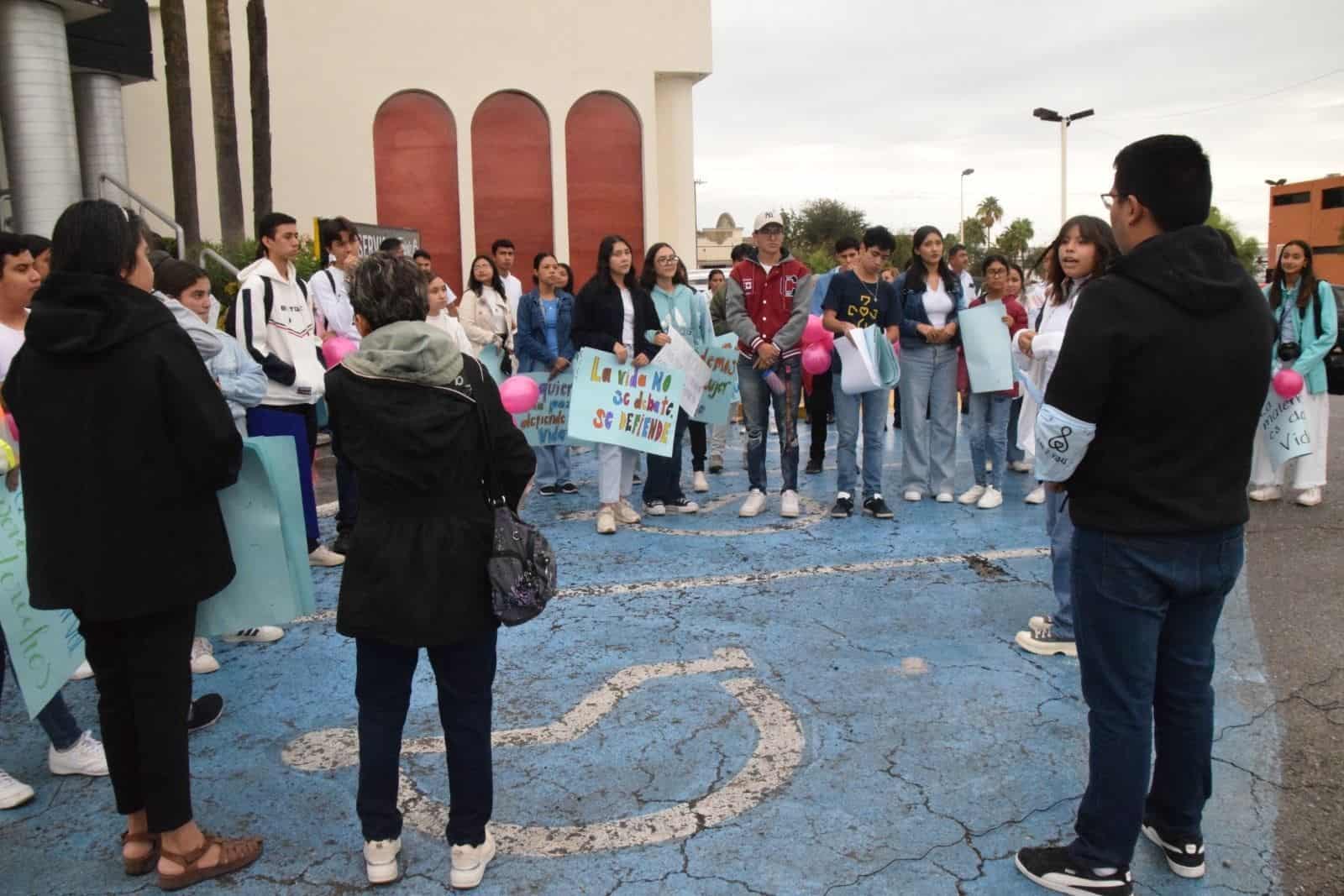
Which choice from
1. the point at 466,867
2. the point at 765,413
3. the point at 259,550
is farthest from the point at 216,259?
the point at 466,867

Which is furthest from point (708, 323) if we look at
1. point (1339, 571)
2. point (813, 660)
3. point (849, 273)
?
point (1339, 571)

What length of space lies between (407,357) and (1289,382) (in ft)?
21.0

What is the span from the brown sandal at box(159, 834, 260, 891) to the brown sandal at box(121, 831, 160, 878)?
0.10m

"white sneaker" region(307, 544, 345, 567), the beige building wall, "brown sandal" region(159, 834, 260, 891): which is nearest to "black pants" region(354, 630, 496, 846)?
"brown sandal" region(159, 834, 260, 891)

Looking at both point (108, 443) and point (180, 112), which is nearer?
point (108, 443)

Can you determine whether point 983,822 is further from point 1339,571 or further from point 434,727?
point 1339,571

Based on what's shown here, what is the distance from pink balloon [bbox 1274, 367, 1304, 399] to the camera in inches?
278

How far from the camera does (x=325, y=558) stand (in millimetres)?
6340

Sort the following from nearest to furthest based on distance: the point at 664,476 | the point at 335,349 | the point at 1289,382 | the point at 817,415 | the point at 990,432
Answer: the point at 335,349
the point at 1289,382
the point at 664,476
the point at 990,432
the point at 817,415

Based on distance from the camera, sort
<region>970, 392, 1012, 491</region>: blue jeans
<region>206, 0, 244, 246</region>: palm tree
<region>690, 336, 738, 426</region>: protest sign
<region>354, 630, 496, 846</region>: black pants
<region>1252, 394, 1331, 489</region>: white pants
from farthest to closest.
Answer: <region>206, 0, 244, 246</region>: palm tree → <region>690, 336, 738, 426</region>: protest sign → <region>970, 392, 1012, 491</region>: blue jeans → <region>1252, 394, 1331, 489</region>: white pants → <region>354, 630, 496, 846</region>: black pants

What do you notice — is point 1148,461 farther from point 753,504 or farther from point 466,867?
point 753,504

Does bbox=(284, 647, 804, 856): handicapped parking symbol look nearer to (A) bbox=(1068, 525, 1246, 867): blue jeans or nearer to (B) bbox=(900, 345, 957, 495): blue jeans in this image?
(A) bbox=(1068, 525, 1246, 867): blue jeans

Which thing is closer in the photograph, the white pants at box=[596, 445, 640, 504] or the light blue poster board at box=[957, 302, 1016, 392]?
the white pants at box=[596, 445, 640, 504]

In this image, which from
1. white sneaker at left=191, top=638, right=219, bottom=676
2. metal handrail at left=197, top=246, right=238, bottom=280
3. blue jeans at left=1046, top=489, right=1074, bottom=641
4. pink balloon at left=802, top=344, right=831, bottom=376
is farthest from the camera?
metal handrail at left=197, top=246, right=238, bottom=280
